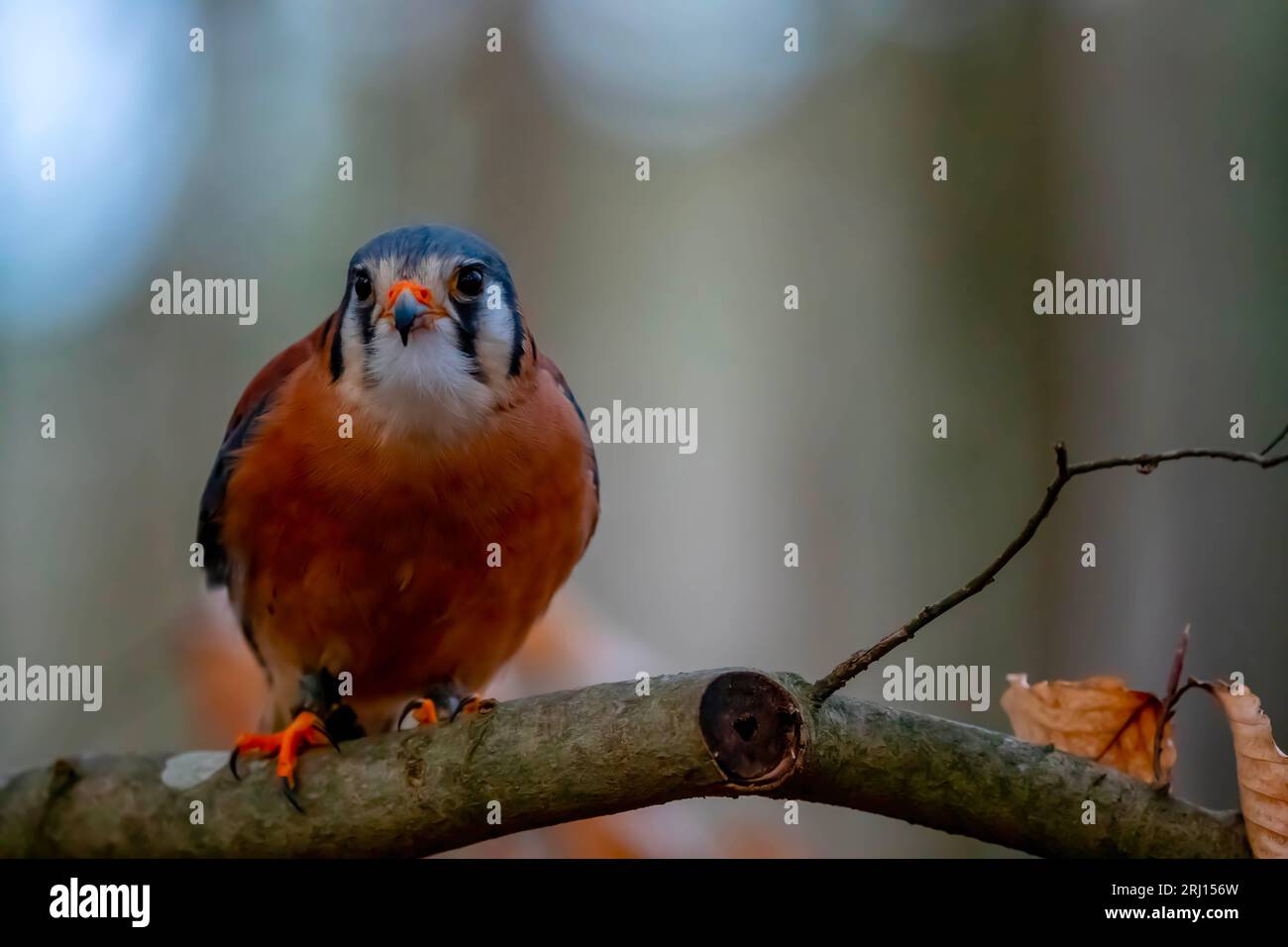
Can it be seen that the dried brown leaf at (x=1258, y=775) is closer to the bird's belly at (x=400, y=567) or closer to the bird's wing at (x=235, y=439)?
the bird's belly at (x=400, y=567)

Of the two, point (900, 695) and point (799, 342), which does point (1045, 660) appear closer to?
point (900, 695)

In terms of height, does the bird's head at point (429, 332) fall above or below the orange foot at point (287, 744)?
above

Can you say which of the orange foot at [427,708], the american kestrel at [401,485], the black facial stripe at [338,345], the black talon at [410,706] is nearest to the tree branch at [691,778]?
the american kestrel at [401,485]

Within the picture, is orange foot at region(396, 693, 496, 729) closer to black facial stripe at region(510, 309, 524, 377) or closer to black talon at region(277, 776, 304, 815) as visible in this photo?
black talon at region(277, 776, 304, 815)

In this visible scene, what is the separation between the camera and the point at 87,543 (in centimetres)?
223

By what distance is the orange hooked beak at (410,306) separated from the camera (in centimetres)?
155

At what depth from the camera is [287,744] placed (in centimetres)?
157

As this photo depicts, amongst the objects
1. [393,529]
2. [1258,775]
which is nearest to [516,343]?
[393,529]

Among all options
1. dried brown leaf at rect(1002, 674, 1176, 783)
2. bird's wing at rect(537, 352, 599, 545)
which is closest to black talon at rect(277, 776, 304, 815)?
bird's wing at rect(537, 352, 599, 545)

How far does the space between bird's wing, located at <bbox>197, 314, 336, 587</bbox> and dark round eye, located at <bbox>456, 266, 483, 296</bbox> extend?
1.00 ft

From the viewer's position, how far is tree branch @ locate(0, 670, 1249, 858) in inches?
48.0

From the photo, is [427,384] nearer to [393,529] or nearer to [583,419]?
[393,529]
